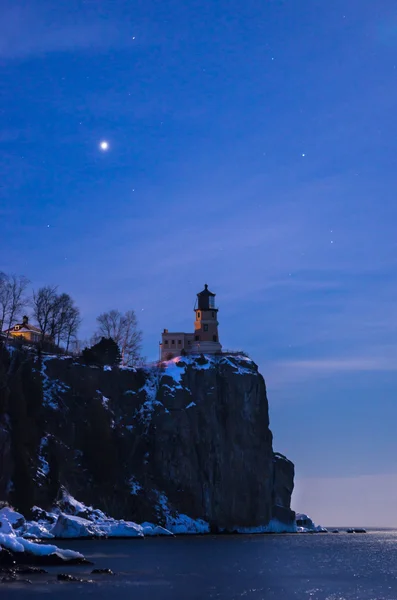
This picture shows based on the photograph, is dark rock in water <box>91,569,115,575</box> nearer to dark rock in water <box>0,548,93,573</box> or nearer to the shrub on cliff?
dark rock in water <box>0,548,93,573</box>

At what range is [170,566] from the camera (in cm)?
5734

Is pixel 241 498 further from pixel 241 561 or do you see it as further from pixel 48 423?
pixel 241 561

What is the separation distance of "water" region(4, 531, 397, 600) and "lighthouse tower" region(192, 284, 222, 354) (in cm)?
5314

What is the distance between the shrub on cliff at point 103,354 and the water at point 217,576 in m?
38.1

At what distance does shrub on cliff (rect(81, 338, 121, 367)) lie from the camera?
375 ft

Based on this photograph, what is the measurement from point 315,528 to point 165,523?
73.3m

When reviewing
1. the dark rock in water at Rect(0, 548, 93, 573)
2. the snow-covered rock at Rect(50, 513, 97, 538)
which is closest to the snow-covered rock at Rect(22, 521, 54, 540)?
the snow-covered rock at Rect(50, 513, 97, 538)

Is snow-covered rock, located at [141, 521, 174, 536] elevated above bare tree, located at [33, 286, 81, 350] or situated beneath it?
situated beneath

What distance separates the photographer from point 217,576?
5162cm

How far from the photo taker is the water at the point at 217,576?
131 ft

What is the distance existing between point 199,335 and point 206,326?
6.07 feet

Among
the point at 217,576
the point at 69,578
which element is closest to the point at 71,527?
the point at 217,576

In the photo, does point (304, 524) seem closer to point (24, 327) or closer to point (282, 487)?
point (282, 487)

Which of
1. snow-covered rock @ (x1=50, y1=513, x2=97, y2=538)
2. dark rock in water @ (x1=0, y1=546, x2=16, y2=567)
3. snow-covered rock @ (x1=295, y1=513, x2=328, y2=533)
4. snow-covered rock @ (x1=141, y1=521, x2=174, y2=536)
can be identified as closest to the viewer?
dark rock in water @ (x1=0, y1=546, x2=16, y2=567)
